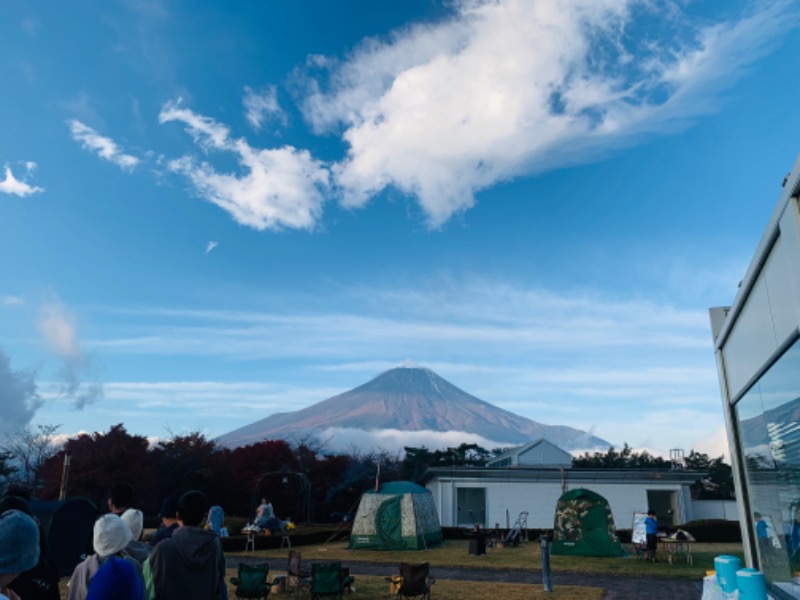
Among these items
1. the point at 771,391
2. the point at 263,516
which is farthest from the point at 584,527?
the point at 771,391

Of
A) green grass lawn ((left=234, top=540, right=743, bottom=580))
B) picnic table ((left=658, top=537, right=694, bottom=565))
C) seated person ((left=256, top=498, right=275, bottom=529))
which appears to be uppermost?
seated person ((left=256, top=498, right=275, bottom=529))

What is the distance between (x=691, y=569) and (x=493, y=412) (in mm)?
135355

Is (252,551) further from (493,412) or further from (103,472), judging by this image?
(493,412)

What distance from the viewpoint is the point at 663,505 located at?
31469mm

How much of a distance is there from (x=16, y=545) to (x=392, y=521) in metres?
20.0

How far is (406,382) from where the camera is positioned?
16812 cm

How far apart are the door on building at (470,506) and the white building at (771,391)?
24198mm

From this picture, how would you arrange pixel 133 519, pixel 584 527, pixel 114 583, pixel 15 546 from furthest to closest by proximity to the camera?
pixel 584 527 < pixel 133 519 < pixel 114 583 < pixel 15 546

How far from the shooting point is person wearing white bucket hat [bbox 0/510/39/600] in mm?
2209

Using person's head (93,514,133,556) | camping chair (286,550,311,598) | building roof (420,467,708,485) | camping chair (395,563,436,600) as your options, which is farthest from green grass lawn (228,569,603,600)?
building roof (420,467,708,485)

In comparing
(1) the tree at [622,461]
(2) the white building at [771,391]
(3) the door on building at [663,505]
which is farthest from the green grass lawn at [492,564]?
(1) the tree at [622,461]

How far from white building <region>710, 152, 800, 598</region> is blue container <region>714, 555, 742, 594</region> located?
552 millimetres

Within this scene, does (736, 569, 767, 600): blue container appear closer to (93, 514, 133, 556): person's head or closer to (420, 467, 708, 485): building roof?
(93, 514, 133, 556): person's head

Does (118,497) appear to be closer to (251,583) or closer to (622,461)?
(251,583)
